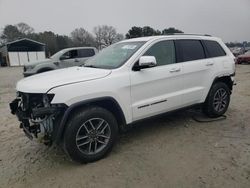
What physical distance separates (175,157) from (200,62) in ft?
6.86

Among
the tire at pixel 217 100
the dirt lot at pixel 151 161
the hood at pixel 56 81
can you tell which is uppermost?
the hood at pixel 56 81

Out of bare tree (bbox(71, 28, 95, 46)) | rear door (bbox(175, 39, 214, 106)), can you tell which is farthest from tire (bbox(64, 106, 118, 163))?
bare tree (bbox(71, 28, 95, 46))

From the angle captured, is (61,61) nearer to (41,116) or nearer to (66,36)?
(41,116)

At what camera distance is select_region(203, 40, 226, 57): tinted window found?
511 cm

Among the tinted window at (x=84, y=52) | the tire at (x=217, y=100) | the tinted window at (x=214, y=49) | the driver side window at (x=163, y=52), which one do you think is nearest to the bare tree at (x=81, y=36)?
the tinted window at (x=84, y=52)

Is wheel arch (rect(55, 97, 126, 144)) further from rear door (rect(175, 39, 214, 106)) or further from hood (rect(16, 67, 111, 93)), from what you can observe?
rear door (rect(175, 39, 214, 106))

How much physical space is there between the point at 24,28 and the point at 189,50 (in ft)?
234

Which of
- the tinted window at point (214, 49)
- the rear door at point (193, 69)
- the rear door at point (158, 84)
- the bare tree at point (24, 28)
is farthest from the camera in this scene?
the bare tree at point (24, 28)

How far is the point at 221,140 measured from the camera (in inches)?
165

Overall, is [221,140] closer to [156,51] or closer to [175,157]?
[175,157]

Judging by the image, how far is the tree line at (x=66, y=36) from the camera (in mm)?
51719

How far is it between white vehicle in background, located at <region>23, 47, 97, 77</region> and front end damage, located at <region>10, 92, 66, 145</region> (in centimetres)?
809

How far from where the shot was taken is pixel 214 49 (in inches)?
206

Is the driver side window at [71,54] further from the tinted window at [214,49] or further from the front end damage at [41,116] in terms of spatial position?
the front end damage at [41,116]
